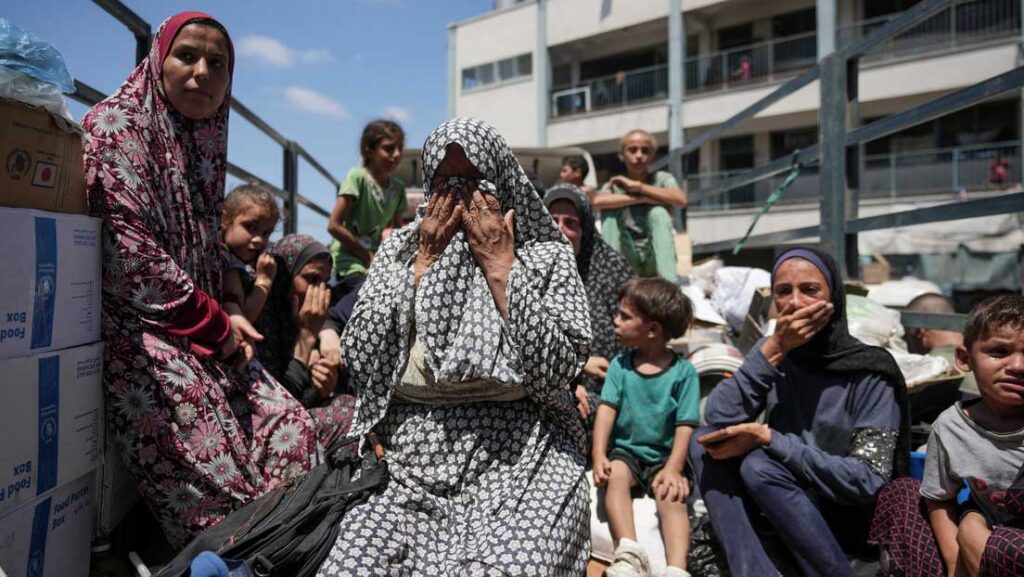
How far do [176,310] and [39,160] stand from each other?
22.8 inches

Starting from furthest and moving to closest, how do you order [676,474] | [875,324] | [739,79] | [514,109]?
1. [514,109]
2. [739,79]
3. [875,324]
4. [676,474]

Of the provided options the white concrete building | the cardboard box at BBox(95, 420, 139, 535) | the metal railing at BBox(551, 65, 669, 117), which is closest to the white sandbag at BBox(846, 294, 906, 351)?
the cardboard box at BBox(95, 420, 139, 535)

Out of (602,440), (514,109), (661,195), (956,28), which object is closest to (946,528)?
(602,440)

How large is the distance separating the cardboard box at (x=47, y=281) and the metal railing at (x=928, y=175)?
14461mm

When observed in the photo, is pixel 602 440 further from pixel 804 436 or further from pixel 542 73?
pixel 542 73

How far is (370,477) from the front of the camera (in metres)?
2.06

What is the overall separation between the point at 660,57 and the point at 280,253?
73.2 ft

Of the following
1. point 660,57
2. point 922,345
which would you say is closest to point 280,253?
point 922,345

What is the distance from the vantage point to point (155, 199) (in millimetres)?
2213

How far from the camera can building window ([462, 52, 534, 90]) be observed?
84.9 ft

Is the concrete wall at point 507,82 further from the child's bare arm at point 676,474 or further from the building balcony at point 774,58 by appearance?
the child's bare arm at point 676,474

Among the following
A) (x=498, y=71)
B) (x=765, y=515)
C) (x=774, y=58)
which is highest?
(x=498, y=71)

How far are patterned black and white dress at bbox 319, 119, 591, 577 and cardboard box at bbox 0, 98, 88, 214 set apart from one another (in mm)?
895

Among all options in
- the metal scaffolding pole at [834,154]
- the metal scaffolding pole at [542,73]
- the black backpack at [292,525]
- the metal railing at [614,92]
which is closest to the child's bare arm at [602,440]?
the black backpack at [292,525]
